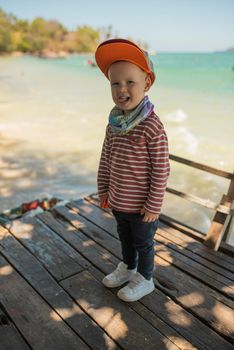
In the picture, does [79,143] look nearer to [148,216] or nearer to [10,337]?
[148,216]

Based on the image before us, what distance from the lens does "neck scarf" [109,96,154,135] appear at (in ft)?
6.86

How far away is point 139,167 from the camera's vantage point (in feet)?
7.24

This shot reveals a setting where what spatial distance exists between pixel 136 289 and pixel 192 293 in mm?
529

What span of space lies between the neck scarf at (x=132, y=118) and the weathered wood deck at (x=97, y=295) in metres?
1.41

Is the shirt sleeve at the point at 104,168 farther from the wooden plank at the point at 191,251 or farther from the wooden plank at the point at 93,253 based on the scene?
the wooden plank at the point at 191,251

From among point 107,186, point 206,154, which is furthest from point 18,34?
point 107,186

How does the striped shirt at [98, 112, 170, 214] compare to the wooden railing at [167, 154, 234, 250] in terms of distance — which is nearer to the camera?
the striped shirt at [98, 112, 170, 214]

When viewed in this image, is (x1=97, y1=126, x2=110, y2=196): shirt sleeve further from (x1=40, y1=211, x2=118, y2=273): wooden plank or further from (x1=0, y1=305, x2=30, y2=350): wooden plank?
(x1=0, y1=305, x2=30, y2=350): wooden plank

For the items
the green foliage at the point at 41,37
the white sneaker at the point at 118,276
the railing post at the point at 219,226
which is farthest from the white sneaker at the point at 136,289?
the green foliage at the point at 41,37

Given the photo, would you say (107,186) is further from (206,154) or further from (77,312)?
(206,154)

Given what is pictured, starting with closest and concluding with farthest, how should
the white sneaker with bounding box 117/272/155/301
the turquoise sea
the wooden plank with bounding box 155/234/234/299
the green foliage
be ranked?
the white sneaker with bounding box 117/272/155/301, the wooden plank with bounding box 155/234/234/299, the turquoise sea, the green foliage

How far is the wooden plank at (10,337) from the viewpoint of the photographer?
212cm


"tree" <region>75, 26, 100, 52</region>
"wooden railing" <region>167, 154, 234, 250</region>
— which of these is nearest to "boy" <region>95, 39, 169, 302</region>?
"wooden railing" <region>167, 154, 234, 250</region>

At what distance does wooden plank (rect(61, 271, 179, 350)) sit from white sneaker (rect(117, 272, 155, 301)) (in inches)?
2.8
